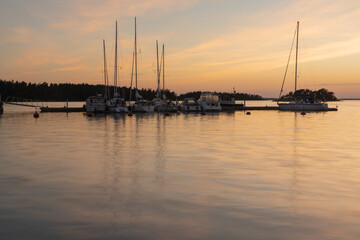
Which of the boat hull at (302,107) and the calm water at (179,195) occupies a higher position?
the boat hull at (302,107)

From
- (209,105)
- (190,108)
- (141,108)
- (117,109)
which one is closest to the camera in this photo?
(117,109)

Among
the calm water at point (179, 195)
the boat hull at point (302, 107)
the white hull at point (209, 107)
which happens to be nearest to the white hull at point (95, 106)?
the white hull at point (209, 107)

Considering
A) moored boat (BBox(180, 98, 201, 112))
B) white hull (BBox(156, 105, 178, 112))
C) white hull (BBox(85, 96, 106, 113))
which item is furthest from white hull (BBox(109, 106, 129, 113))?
moored boat (BBox(180, 98, 201, 112))

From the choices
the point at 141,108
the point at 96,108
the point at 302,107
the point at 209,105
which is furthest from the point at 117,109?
the point at 302,107

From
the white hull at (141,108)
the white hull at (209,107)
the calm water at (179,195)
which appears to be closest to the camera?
the calm water at (179,195)

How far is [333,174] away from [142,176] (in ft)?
23.8

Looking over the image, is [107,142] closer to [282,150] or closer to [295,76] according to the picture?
[282,150]

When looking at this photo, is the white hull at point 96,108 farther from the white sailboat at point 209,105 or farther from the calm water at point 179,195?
the calm water at point 179,195

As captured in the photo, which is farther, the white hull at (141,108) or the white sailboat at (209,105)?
the white sailboat at (209,105)

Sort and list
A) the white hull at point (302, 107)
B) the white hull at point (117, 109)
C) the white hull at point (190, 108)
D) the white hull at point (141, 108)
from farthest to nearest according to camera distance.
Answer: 1. the white hull at point (302, 107)
2. the white hull at point (190, 108)
3. the white hull at point (141, 108)
4. the white hull at point (117, 109)

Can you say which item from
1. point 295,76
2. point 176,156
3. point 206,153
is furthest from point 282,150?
point 295,76

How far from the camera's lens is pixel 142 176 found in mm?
14492

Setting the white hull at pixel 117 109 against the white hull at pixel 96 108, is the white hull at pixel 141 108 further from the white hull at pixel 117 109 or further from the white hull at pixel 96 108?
the white hull at pixel 96 108

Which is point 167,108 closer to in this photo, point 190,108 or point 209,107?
point 190,108
